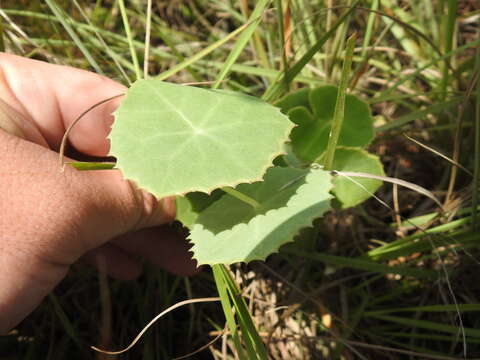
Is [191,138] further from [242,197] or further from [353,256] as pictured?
[353,256]

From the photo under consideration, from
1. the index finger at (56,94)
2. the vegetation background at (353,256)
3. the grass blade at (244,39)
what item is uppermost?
the grass blade at (244,39)

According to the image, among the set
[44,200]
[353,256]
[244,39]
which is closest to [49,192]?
[44,200]

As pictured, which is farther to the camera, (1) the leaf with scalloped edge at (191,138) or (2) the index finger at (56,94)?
(2) the index finger at (56,94)

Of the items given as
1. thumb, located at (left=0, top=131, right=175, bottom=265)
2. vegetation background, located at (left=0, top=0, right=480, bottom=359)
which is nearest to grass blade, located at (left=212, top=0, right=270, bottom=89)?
vegetation background, located at (left=0, top=0, right=480, bottom=359)

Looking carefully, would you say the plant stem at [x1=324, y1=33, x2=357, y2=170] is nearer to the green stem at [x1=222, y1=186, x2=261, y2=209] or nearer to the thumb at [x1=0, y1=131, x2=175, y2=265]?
the green stem at [x1=222, y1=186, x2=261, y2=209]

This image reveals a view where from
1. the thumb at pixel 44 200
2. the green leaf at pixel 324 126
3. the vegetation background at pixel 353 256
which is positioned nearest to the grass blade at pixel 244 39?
the vegetation background at pixel 353 256

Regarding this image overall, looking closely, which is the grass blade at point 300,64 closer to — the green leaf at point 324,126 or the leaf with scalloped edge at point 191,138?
the green leaf at point 324,126
